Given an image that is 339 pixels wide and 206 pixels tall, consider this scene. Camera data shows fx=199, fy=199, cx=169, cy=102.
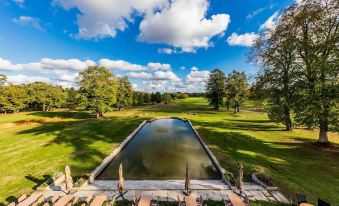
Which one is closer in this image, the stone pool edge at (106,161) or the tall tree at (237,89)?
the stone pool edge at (106,161)

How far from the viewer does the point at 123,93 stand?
70.2m

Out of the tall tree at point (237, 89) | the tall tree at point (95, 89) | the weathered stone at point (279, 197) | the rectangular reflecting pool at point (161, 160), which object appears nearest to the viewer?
the weathered stone at point (279, 197)

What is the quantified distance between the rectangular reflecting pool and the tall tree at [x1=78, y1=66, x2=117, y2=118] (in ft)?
70.2

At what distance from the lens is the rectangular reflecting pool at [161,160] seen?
1609 cm

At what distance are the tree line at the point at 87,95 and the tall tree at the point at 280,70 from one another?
34043 millimetres

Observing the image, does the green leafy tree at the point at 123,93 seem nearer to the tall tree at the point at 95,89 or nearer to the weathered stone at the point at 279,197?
the tall tree at the point at 95,89

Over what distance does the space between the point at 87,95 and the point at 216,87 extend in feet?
143

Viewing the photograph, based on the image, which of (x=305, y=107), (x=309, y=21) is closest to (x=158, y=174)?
(x=305, y=107)

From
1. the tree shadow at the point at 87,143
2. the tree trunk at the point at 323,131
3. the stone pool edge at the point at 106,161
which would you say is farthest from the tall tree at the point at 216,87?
the stone pool edge at the point at 106,161

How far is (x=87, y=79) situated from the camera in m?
46.9

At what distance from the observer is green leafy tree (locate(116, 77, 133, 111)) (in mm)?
68562

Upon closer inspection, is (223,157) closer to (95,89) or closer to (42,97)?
(95,89)

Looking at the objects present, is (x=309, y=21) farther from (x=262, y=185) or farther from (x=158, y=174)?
(x=158, y=174)

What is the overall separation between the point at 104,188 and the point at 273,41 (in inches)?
1132
